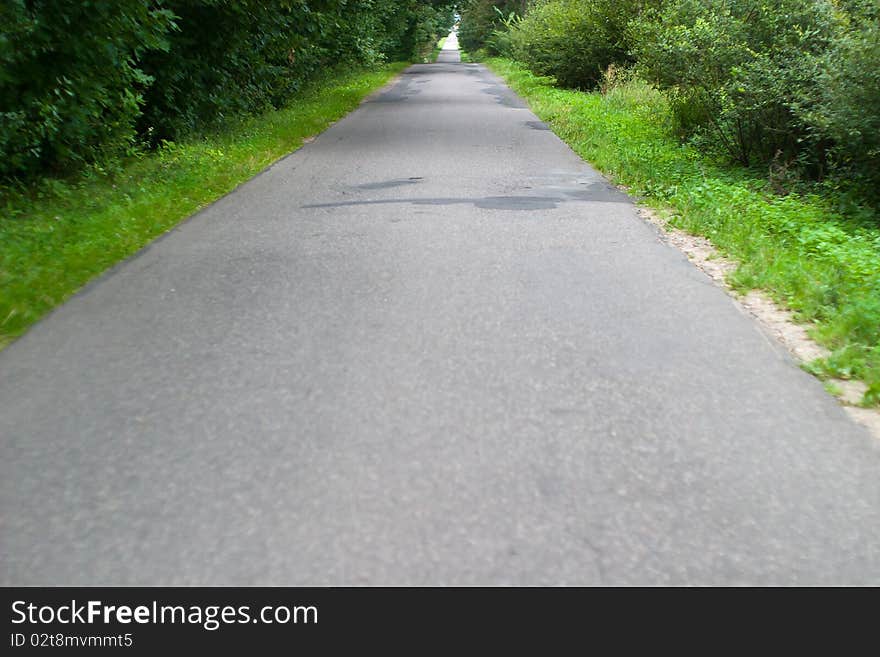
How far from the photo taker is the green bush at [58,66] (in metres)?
8.51

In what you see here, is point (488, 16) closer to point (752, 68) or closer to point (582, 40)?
point (582, 40)

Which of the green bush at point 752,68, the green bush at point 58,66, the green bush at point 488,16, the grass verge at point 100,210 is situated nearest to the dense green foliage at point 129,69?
the green bush at point 58,66

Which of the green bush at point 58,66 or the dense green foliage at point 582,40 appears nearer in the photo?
the green bush at point 58,66

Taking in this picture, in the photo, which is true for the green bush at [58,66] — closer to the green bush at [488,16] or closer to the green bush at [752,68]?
the green bush at [752,68]

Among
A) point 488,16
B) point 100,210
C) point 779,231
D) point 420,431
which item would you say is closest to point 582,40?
point 779,231

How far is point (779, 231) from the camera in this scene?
340 inches

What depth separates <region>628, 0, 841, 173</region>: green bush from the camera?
36.3 feet

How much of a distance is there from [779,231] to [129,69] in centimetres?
871

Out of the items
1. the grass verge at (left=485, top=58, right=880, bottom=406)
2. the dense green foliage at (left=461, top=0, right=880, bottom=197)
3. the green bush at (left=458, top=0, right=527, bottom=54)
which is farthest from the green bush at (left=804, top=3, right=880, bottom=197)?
the green bush at (left=458, top=0, right=527, bottom=54)

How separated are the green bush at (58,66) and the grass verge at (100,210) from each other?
519mm

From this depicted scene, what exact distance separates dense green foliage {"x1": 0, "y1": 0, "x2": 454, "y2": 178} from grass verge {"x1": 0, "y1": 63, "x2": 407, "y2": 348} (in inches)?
19.5

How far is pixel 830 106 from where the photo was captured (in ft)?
31.3
